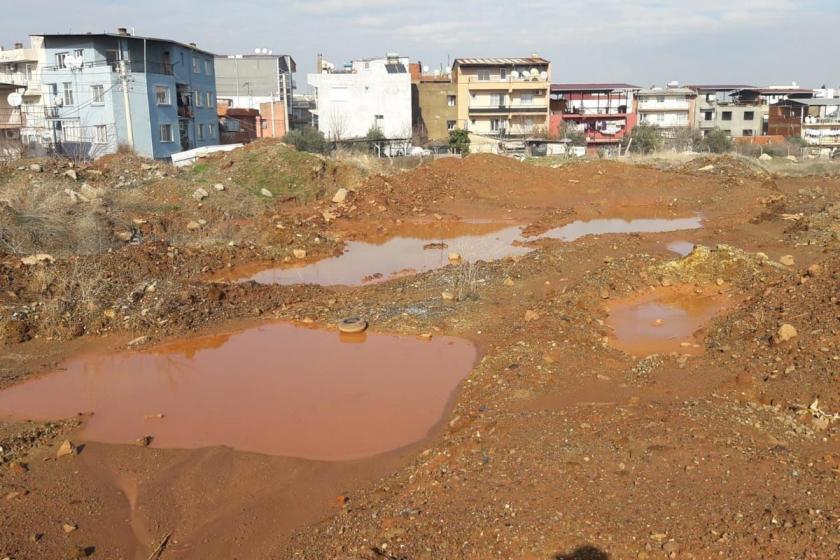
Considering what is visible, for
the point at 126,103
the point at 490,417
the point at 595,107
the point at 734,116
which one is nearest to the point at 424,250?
the point at 490,417

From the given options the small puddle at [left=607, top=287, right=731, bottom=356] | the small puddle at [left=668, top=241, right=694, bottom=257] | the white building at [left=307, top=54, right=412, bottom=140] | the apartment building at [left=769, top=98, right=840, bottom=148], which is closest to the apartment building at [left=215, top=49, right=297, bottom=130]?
the white building at [left=307, top=54, right=412, bottom=140]

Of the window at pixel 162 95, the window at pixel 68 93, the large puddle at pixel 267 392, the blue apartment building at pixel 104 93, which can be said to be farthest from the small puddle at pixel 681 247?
the window at pixel 68 93

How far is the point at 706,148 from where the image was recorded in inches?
1848

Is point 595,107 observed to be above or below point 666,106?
above

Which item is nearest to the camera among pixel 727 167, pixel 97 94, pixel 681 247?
pixel 681 247

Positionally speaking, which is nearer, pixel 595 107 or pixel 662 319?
pixel 662 319

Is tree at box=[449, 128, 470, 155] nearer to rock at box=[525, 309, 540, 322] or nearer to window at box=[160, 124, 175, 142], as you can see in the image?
window at box=[160, 124, 175, 142]

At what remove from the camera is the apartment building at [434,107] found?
5738 centimetres

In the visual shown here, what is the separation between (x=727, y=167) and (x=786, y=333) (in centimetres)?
2429

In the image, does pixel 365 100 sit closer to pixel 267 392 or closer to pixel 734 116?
pixel 734 116

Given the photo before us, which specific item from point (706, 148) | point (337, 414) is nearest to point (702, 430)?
point (337, 414)

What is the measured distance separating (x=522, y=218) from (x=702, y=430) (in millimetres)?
17848

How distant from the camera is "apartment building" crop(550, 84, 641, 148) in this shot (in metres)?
57.4

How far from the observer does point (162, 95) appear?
128ft
